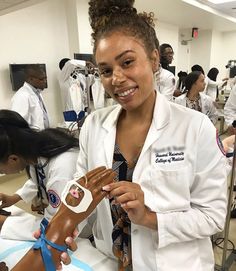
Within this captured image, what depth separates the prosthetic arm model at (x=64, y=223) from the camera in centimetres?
59

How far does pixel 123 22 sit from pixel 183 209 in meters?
0.56

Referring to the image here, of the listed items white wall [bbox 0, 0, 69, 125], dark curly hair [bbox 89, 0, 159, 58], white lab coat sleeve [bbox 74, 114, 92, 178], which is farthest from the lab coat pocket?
white wall [bbox 0, 0, 69, 125]

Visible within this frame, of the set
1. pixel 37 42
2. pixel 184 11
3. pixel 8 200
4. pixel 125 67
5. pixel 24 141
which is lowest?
pixel 8 200

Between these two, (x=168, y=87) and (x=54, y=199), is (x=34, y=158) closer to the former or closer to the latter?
(x=54, y=199)

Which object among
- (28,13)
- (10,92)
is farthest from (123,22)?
(28,13)

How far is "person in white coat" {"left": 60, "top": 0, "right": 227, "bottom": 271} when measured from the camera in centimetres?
69

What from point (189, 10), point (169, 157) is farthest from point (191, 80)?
point (189, 10)

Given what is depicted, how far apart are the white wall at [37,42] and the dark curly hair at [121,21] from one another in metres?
2.95

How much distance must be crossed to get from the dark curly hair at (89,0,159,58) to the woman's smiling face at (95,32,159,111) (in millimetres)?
23

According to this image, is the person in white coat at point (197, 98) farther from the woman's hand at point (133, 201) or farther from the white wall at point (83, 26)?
the woman's hand at point (133, 201)

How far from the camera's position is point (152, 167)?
73 centimetres

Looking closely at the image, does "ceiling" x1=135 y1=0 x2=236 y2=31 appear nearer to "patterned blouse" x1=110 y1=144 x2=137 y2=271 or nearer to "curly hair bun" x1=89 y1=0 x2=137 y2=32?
"curly hair bun" x1=89 y1=0 x2=137 y2=32

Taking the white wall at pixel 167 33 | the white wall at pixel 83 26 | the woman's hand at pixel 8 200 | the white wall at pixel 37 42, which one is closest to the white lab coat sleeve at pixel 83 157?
the woman's hand at pixel 8 200

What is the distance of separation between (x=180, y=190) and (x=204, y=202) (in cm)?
7
